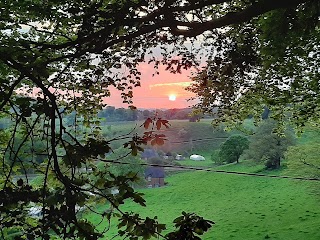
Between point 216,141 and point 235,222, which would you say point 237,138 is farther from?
point 235,222

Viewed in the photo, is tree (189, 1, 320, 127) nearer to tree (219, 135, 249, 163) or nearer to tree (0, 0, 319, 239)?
tree (0, 0, 319, 239)

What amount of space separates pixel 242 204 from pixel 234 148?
1339 centimetres

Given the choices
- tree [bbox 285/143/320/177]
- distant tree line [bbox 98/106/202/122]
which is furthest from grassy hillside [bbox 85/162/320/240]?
distant tree line [bbox 98/106/202/122]

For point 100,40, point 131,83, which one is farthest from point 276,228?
point 100,40

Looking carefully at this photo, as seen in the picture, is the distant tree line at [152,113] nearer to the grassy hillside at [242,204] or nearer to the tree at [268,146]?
the grassy hillside at [242,204]

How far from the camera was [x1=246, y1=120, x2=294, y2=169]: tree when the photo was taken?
35500 millimetres

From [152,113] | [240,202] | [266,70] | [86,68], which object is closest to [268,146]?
[240,202]

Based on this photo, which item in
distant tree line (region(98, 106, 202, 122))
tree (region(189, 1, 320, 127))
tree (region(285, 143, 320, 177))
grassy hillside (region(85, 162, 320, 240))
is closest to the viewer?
distant tree line (region(98, 106, 202, 122))

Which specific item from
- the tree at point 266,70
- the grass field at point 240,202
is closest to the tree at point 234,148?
the grass field at point 240,202

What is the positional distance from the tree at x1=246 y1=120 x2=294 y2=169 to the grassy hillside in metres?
2.12

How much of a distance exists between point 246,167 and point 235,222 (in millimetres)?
14854

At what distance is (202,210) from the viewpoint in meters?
32.4

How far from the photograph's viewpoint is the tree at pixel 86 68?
1975 mm

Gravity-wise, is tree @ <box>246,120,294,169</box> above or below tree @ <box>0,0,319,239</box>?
below
